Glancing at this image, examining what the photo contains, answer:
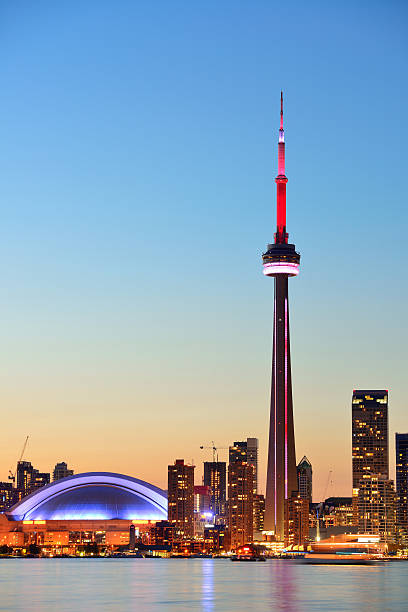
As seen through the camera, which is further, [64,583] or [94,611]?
[64,583]

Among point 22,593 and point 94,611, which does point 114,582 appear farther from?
point 94,611

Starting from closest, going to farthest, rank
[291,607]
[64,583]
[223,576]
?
[291,607] < [64,583] < [223,576]

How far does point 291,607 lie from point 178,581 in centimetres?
5931

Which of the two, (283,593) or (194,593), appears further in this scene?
(194,593)

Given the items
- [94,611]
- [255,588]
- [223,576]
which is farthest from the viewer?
[223,576]

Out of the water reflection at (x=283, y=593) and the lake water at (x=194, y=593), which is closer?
the water reflection at (x=283, y=593)

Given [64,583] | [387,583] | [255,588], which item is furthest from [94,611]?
[387,583]

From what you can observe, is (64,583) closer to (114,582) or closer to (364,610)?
(114,582)

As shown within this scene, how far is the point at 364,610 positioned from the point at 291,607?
7.61 meters

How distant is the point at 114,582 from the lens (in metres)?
167

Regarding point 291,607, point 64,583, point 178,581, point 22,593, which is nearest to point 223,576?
point 178,581

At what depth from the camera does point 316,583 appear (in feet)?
546

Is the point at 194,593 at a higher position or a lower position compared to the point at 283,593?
lower

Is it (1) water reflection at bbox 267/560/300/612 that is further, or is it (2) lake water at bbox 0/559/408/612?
(2) lake water at bbox 0/559/408/612
